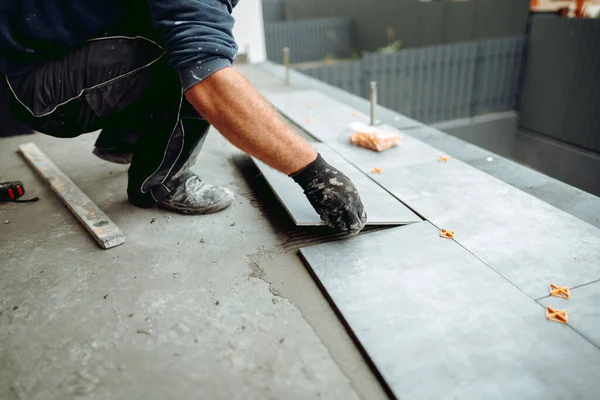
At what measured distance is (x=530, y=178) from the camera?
193 cm

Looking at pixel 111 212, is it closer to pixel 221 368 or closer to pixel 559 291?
pixel 221 368

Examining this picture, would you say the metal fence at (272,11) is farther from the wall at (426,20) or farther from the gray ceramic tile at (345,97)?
the gray ceramic tile at (345,97)

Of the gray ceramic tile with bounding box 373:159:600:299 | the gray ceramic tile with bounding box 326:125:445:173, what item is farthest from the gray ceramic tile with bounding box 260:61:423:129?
the gray ceramic tile with bounding box 373:159:600:299

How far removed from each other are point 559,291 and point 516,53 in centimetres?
534

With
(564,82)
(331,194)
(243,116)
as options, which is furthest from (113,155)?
(564,82)

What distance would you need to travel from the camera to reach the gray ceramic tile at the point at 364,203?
150 centimetres

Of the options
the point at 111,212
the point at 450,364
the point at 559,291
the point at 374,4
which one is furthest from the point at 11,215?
the point at 374,4

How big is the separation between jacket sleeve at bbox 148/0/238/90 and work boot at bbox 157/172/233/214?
578mm

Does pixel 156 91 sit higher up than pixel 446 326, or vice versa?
pixel 156 91

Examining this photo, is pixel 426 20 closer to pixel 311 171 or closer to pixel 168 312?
pixel 311 171

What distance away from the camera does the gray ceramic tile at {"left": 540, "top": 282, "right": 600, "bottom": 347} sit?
1.03 metres

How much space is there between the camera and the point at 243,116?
120cm

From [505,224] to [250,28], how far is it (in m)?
4.34

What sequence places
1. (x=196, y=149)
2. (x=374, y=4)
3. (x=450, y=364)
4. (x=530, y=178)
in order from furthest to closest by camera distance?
1. (x=374, y=4)
2. (x=530, y=178)
3. (x=196, y=149)
4. (x=450, y=364)
